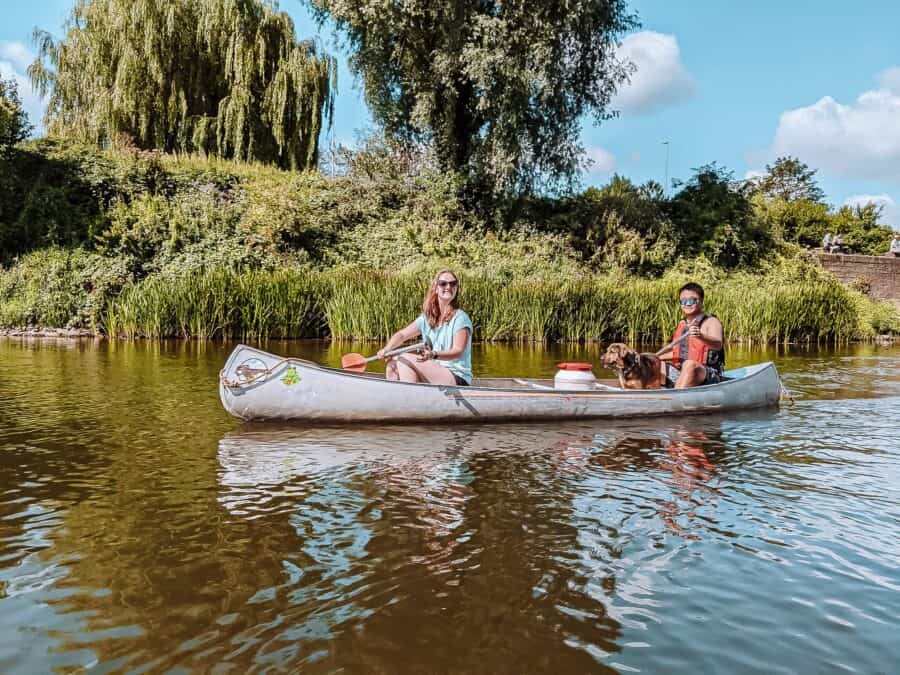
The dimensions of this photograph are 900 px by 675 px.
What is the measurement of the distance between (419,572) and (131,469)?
8.71ft

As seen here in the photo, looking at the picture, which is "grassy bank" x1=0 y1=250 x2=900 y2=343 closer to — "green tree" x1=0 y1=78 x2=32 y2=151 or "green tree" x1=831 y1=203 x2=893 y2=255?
"green tree" x1=0 y1=78 x2=32 y2=151

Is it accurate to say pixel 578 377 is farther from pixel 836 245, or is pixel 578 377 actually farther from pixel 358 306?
pixel 836 245

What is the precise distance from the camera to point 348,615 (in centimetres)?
287

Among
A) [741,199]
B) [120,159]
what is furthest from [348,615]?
[741,199]

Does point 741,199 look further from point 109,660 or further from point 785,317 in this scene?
point 109,660

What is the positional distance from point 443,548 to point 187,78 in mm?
23331

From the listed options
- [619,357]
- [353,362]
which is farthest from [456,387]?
[619,357]

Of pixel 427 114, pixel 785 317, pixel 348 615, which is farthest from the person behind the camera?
pixel 427 114

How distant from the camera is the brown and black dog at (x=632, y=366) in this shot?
7.72 meters

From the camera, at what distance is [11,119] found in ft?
68.1

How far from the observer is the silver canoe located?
21.6 feet

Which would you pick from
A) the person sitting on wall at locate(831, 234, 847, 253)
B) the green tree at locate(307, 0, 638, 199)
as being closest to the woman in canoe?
the green tree at locate(307, 0, 638, 199)

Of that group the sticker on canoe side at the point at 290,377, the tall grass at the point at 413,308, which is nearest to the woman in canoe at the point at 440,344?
the sticker on canoe side at the point at 290,377

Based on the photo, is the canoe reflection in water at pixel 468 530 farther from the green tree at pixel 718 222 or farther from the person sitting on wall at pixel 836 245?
the person sitting on wall at pixel 836 245
